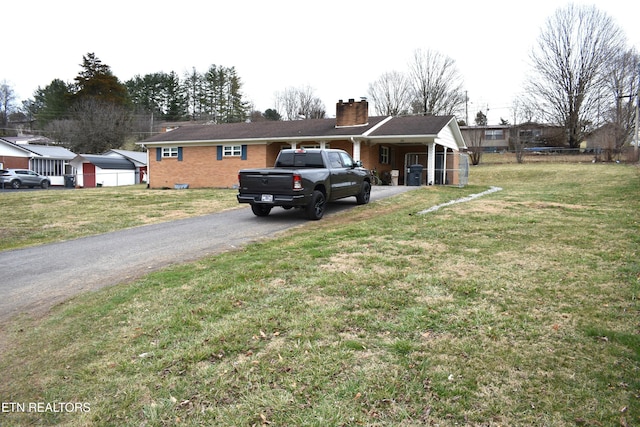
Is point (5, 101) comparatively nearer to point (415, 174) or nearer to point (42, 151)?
point (42, 151)

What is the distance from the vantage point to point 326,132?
24625mm

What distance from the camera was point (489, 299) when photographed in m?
4.49

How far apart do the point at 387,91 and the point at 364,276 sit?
178ft

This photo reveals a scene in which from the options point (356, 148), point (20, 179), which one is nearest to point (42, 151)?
point (20, 179)

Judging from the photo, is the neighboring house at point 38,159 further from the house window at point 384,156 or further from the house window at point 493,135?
the house window at point 493,135

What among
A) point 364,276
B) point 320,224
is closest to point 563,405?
point 364,276

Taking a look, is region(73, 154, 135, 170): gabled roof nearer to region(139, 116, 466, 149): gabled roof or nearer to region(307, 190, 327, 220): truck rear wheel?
region(139, 116, 466, 149): gabled roof

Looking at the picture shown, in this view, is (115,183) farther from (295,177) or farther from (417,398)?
(417,398)

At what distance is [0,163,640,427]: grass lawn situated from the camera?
9.05 feet

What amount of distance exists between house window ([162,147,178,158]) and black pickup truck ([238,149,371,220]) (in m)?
17.7

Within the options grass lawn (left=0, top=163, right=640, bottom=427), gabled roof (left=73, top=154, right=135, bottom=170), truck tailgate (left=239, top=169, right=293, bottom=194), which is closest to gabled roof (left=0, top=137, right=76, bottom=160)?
gabled roof (left=73, top=154, right=135, bottom=170)

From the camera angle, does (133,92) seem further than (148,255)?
Yes

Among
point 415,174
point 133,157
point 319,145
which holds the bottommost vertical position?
point 415,174

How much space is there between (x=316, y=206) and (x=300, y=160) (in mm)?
1883
